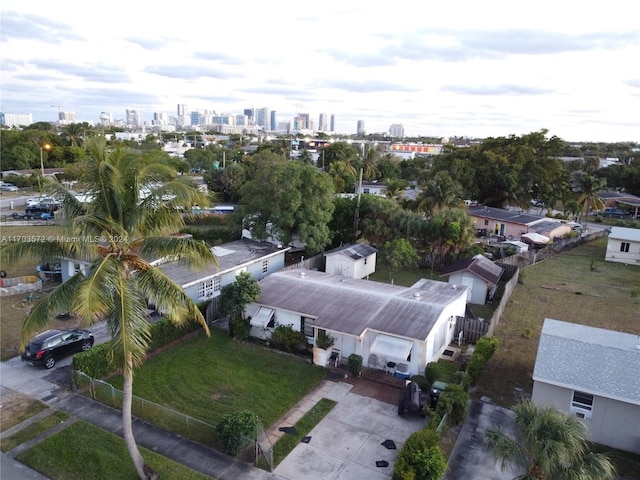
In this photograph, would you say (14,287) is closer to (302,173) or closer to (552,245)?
(302,173)

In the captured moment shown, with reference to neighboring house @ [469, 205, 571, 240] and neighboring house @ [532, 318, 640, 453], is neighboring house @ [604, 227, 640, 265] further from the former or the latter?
neighboring house @ [532, 318, 640, 453]

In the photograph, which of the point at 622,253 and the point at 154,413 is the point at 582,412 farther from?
the point at 622,253

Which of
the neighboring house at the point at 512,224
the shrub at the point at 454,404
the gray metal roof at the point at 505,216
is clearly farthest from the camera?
the gray metal roof at the point at 505,216

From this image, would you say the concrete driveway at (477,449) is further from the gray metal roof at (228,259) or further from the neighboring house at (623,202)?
the neighboring house at (623,202)

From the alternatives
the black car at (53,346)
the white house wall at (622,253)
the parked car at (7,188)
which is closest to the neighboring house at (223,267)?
the black car at (53,346)

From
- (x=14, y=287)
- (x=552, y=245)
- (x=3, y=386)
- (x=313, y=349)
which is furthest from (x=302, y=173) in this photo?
(x=552, y=245)

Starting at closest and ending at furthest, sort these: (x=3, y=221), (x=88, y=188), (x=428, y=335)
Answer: (x=88, y=188) < (x=428, y=335) < (x=3, y=221)
